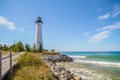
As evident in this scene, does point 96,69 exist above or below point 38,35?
below

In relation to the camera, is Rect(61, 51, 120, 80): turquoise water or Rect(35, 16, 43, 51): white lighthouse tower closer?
Rect(61, 51, 120, 80): turquoise water

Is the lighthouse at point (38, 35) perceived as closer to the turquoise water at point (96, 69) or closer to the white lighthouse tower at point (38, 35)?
the white lighthouse tower at point (38, 35)

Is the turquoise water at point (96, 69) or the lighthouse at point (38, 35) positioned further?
the lighthouse at point (38, 35)

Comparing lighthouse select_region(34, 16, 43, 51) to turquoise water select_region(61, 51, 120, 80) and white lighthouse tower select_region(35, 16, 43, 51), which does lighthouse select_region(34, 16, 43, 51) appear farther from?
turquoise water select_region(61, 51, 120, 80)

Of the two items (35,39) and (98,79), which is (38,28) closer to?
(35,39)

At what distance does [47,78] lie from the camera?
8.44 metres

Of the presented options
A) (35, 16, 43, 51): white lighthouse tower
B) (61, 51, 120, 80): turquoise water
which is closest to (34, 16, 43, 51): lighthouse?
(35, 16, 43, 51): white lighthouse tower

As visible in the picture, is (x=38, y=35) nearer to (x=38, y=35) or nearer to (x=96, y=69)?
(x=38, y=35)

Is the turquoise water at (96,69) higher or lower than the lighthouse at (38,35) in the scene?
lower

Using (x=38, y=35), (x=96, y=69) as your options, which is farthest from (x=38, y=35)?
(x=96, y=69)

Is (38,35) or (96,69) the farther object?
(38,35)

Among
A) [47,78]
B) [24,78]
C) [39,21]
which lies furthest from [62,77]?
[39,21]

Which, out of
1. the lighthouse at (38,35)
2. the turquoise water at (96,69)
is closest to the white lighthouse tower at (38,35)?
the lighthouse at (38,35)

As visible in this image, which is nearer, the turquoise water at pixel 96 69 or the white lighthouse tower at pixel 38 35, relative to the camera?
the turquoise water at pixel 96 69
